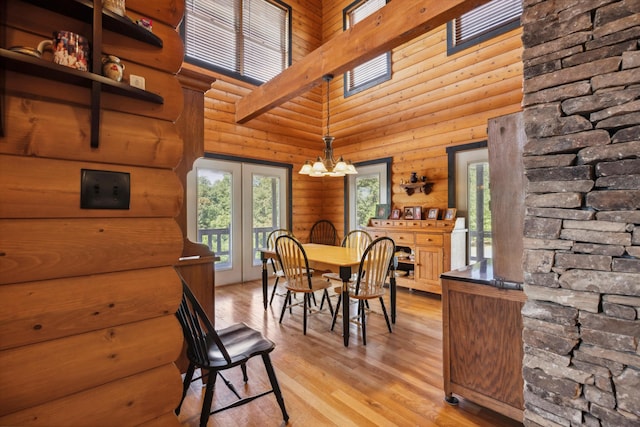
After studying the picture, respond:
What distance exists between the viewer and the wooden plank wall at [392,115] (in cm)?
426

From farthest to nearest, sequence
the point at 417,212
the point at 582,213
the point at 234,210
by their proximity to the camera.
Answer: the point at 234,210
the point at 417,212
the point at 582,213

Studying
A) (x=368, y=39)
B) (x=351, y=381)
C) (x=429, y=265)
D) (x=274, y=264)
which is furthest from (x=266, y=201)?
(x=351, y=381)

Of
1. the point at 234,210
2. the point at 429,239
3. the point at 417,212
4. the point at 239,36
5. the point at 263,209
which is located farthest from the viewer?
the point at 263,209

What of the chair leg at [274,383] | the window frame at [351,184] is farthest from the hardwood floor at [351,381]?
the window frame at [351,184]

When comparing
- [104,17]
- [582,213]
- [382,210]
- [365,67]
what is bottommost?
[582,213]

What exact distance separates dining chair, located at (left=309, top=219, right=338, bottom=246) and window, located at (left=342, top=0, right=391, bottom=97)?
8.40 ft

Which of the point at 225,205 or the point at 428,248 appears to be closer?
the point at 428,248

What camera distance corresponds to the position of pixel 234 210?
522 centimetres

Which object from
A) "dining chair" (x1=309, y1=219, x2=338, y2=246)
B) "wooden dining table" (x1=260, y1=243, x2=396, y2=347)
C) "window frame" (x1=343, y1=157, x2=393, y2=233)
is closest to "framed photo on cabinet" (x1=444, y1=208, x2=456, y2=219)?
"window frame" (x1=343, y1=157, x2=393, y2=233)

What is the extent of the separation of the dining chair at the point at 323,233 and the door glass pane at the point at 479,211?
2637 mm

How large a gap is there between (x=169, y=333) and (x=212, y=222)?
3967 mm

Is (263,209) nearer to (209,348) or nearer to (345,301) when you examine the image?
(345,301)

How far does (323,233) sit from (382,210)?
60.4 inches

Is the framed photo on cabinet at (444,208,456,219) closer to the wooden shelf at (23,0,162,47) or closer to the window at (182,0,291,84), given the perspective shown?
the window at (182,0,291,84)
